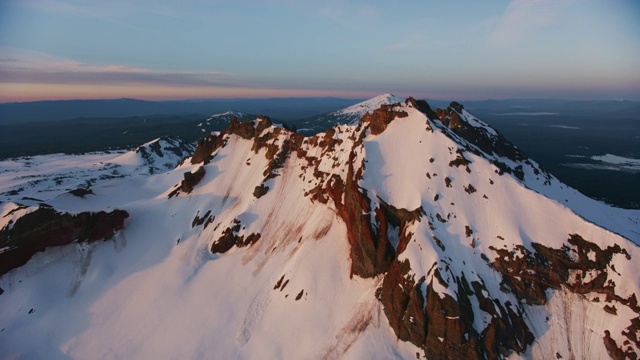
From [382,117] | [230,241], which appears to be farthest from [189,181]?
[382,117]

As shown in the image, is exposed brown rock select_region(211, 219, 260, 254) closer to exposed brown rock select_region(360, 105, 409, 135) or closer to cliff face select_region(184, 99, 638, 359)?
cliff face select_region(184, 99, 638, 359)

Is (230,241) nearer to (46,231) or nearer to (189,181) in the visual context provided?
(189,181)

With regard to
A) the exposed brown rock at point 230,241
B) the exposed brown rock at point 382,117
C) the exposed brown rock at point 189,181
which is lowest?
the exposed brown rock at point 230,241

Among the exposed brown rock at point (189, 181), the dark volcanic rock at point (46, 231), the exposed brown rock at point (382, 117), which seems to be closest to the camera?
the dark volcanic rock at point (46, 231)

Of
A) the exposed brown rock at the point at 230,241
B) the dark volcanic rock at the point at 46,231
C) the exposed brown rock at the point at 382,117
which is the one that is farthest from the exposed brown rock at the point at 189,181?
the exposed brown rock at the point at 382,117

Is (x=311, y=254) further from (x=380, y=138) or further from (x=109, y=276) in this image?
(x=109, y=276)

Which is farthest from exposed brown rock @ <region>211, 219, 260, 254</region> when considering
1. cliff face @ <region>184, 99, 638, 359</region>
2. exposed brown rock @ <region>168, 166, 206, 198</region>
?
exposed brown rock @ <region>168, 166, 206, 198</region>

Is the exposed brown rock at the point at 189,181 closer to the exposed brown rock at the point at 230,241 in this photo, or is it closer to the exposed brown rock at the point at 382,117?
the exposed brown rock at the point at 230,241

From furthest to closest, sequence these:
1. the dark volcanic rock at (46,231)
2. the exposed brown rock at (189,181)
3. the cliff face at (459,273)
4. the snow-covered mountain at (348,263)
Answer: the exposed brown rock at (189,181) → the dark volcanic rock at (46,231) → the snow-covered mountain at (348,263) → the cliff face at (459,273)
